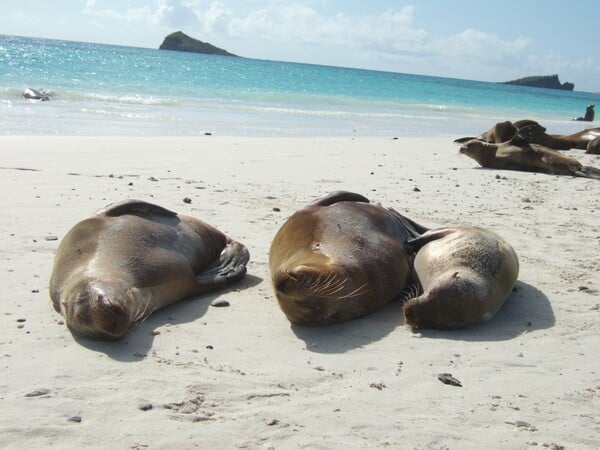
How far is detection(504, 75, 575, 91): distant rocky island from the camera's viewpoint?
415ft

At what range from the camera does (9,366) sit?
13.0 feet

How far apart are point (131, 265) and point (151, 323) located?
0.39 metres

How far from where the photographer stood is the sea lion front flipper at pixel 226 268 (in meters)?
5.56

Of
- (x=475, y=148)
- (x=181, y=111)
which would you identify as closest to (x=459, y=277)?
(x=475, y=148)

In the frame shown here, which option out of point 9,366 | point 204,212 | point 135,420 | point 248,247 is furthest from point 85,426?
point 204,212

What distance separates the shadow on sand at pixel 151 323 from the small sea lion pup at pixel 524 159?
24.6 feet

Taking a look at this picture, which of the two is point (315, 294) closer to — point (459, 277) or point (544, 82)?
point (459, 277)

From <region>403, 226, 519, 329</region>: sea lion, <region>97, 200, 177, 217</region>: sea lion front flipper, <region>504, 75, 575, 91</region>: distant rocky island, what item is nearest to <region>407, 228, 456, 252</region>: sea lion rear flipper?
<region>403, 226, 519, 329</region>: sea lion

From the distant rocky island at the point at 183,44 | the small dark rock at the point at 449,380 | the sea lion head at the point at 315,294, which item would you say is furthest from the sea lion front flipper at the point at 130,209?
the distant rocky island at the point at 183,44

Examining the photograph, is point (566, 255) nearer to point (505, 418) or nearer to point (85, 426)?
point (505, 418)

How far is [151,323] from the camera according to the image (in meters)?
4.80

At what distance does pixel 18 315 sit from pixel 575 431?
10.3ft

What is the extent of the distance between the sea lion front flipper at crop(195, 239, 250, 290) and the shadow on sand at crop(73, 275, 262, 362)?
7 cm

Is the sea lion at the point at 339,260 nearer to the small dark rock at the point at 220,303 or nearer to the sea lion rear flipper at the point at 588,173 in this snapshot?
the small dark rock at the point at 220,303
